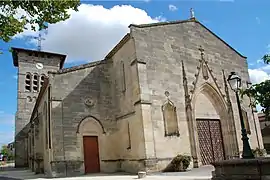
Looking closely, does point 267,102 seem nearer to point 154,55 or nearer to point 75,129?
point 154,55

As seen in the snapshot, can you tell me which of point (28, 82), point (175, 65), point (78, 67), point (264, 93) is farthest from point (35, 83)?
point (264, 93)

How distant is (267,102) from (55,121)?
1158cm

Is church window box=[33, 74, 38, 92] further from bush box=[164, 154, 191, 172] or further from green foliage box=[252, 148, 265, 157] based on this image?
green foliage box=[252, 148, 265, 157]

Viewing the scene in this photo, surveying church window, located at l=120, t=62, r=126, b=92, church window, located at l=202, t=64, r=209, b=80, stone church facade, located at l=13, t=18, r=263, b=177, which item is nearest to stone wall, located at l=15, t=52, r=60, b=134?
stone church facade, located at l=13, t=18, r=263, b=177

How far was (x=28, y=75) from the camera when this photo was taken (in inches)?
1432

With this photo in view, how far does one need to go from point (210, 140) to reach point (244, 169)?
9942 mm

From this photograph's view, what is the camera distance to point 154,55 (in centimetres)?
1619

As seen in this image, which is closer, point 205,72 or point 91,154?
point 91,154

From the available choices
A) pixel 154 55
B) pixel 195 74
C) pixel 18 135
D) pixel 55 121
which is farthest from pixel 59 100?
pixel 18 135

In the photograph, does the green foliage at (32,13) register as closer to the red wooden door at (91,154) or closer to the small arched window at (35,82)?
the red wooden door at (91,154)

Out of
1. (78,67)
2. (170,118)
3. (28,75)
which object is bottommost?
(170,118)

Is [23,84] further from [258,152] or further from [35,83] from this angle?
[258,152]

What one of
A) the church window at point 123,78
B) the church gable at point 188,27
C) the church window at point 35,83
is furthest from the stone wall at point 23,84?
the church gable at point 188,27

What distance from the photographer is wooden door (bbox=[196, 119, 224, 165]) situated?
659 inches
